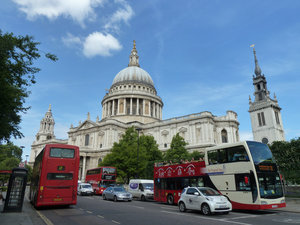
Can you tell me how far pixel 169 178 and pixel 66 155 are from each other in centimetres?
916

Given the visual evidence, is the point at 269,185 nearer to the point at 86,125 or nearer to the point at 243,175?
the point at 243,175

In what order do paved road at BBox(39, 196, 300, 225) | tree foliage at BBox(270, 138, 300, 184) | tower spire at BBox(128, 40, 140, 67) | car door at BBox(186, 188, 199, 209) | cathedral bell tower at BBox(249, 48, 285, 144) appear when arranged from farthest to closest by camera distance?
tower spire at BBox(128, 40, 140, 67)
cathedral bell tower at BBox(249, 48, 285, 144)
tree foliage at BBox(270, 138, 300, 184)
car door at BBox(186, 188, 199, 209)
paved road at BBox(39, 196, 300, 225)

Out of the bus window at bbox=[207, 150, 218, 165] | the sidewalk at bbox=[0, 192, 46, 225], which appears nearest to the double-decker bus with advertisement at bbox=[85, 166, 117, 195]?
the sidewalk at bbox=[0, 192, 46, 225]

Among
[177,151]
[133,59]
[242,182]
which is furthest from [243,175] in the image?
[133,59]

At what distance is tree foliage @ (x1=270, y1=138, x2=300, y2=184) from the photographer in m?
23.0

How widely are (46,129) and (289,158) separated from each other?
87924mm

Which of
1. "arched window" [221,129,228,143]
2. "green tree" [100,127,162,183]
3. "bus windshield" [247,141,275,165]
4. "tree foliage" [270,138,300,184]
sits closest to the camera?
"bus windshield" [247,141,275,165]

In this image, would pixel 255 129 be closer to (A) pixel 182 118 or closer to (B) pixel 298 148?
(A) pixel 182 118

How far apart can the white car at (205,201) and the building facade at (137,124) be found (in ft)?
116

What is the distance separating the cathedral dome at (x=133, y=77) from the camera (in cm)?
7988

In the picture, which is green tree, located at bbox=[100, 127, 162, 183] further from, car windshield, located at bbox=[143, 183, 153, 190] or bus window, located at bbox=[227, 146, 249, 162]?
bus window, located at bbox=[227, 146, 249, 162]

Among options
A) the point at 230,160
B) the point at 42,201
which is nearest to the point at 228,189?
the point at 230,160

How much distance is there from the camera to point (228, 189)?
14.5 meters

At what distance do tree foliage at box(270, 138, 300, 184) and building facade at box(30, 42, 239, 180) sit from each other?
21768 millimetres
